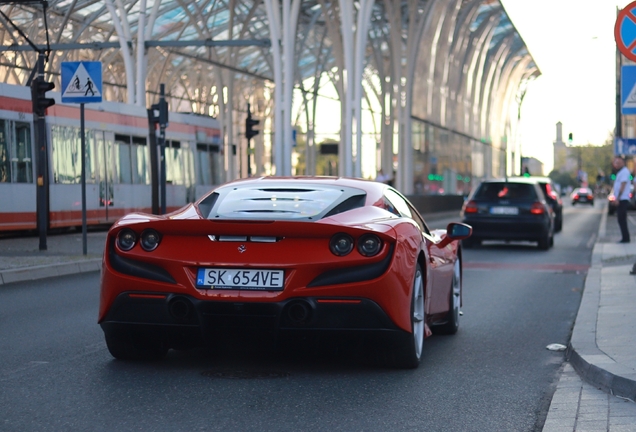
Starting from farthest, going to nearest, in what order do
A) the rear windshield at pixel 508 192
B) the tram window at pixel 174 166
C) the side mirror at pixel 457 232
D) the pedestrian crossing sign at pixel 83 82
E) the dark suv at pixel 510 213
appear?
the tram window at pixel 174 166
the rear windshield at pixel 508 192
the dark suv at pixel 510 213
the pedestrian crossing sign at pixel 83 82
the side mirror at pixel 457 232

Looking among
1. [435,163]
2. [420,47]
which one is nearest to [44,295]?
[420,47]

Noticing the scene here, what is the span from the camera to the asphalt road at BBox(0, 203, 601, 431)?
561cm

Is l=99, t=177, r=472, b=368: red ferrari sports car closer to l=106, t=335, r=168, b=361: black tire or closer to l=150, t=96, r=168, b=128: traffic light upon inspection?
l=106, t=335, r=168, b=361: black tire

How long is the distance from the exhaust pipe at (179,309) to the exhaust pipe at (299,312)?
57 centimetres

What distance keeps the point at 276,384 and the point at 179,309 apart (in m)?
0.70

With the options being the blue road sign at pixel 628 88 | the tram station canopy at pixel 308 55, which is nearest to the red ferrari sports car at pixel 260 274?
the blue road sign at pixel 628 88

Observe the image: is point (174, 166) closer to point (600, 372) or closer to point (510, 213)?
point (510, 213)

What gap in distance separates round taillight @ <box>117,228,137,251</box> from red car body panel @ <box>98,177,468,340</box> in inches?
1.1

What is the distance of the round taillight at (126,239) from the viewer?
22.6 feet

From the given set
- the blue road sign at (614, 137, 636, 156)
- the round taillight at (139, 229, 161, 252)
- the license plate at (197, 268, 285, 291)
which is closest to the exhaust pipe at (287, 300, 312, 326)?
the license plate at (197, 268, 285, 291)

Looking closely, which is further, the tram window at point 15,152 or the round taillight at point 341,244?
the tram window at point 15,152

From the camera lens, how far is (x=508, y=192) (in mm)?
23719

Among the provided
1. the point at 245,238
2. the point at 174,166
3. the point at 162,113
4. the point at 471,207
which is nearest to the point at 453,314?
the point at 245,238

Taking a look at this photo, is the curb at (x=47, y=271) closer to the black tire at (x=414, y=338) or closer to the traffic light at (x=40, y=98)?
the traffic light at (x=40, y=98)
